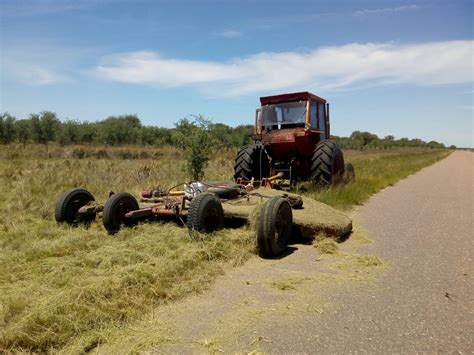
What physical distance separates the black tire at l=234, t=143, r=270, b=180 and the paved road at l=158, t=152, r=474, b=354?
187 inches

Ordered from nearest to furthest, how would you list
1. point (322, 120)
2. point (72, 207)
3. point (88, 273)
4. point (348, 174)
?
point (88, 273)
point (72, 207)
point (322, 120)
point (348, 174)

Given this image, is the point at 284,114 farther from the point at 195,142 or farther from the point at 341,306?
the point at 341,306

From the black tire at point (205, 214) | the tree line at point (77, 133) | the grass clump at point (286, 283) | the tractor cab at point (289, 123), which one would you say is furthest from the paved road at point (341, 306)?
the tree line at point (77, 133)

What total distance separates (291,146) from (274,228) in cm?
515

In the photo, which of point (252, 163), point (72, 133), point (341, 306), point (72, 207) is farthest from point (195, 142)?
point (72, 133)

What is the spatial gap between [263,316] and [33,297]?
2.06m

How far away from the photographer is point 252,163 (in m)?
10.9

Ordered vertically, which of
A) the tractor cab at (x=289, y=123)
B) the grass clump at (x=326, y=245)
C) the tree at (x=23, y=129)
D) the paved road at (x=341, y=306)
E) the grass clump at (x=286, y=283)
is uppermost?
the tree at (x=23, y=129)

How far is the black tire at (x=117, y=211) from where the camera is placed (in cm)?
614

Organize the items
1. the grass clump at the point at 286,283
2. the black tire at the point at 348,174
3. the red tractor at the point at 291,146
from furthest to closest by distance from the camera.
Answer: the black tire at the point at 348,174, the red tractor at the point at 291,146, the grass clump at the point at 286,283

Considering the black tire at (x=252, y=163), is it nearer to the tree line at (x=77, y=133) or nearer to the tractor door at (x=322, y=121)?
the tractor door at (x=322, y=121)

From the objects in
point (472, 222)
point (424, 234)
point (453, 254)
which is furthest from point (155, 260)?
point (472, 222)

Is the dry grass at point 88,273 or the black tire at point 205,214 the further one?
the black tire at point 205,214

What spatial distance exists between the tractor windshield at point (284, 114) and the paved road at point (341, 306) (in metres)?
4.91
